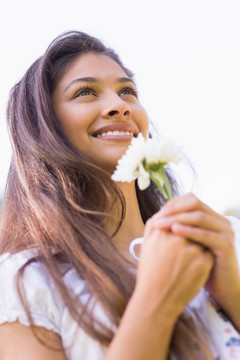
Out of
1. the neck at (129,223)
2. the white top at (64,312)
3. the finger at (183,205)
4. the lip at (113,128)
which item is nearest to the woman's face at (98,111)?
the lip at (113,128)

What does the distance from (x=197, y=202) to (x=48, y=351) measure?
696 mm

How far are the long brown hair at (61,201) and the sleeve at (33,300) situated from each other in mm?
32

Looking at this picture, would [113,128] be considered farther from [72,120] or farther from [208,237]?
[208,237]

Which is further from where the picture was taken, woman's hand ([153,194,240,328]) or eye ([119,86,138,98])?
eye ([119,86,138,98])

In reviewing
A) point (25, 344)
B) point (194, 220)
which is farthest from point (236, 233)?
point (25, 344)

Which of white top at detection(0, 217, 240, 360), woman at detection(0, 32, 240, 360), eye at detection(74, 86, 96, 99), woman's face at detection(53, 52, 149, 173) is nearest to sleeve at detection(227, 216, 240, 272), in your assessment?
woman at detection(0, 32, 240, 360)

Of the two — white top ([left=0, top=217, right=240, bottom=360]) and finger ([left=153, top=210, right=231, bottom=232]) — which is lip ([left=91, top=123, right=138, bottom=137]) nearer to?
white top ([left=0, top=217, right=240, bottom=360])

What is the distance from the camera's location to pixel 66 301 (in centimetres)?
144

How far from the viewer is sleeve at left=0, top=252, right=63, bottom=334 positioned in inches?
57.6

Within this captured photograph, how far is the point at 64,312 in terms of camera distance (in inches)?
58.5

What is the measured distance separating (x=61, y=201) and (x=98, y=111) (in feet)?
1.54

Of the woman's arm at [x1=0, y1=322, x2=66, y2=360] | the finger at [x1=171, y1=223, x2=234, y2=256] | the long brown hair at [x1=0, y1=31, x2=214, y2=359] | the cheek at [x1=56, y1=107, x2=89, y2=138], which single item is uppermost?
the finger at [x1=171, y1=223, x2=234, y2=256]

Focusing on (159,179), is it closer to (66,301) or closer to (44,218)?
(66,301)

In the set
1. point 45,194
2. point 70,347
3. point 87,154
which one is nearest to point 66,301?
point 70,347
